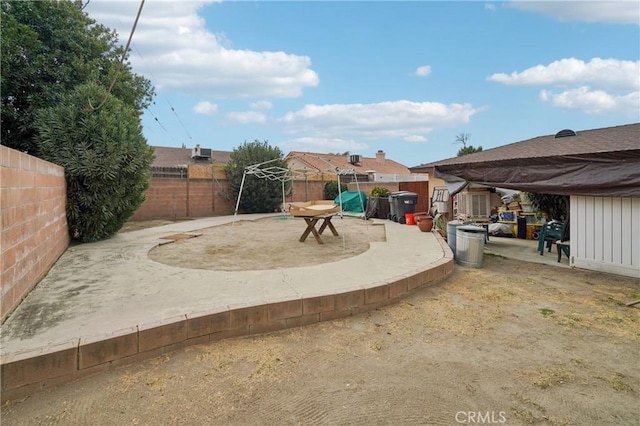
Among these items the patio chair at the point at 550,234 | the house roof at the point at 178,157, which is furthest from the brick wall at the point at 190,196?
the patio chair at the point at 550,234

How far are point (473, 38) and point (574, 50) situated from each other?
2.51 m

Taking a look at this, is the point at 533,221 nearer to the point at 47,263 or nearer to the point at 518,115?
the point at 518,115

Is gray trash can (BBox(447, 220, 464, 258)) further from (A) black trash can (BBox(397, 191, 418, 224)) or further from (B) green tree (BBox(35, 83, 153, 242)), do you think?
(B) green tree (BBox(35, 83, 153, 242))

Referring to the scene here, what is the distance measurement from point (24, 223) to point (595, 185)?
7.51 m

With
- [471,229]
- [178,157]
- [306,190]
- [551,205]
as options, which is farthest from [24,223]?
[178,157]

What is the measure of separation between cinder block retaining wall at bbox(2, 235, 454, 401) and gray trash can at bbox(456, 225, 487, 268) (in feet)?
7.40

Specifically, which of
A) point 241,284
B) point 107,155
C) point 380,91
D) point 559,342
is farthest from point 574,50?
point 107,155

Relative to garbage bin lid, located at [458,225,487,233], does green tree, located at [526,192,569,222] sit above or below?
above

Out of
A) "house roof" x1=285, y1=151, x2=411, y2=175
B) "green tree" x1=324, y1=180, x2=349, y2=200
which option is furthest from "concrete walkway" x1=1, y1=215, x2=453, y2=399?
"house roof" x1=285, y1=151, x2=411, y2=175

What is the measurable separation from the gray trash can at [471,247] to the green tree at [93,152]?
6765mm

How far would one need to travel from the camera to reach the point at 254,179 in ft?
48.3

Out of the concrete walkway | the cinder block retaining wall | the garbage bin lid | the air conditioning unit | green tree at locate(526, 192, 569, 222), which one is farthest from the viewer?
the air conditioning unit

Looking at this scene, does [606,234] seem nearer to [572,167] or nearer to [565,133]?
[572,167]

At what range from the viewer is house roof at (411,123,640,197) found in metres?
4.77
